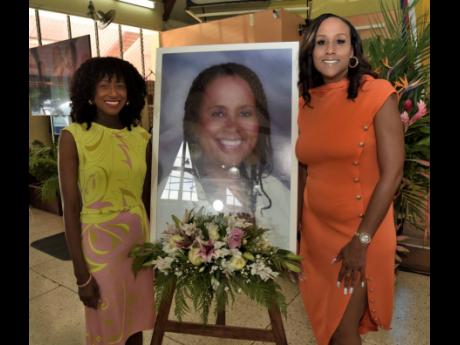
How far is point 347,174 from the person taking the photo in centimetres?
132

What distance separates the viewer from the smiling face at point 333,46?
1.28 meters

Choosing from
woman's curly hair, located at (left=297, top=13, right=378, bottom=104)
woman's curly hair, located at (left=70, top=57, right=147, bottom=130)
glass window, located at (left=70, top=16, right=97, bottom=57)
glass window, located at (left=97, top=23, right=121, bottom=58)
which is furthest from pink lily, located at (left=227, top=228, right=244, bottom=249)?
glass window, located at (left=97, top=23, right=121, bottom=58)

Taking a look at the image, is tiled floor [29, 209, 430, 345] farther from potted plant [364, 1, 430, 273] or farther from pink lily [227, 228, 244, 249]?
pink lily [227, 228, 244, 249]

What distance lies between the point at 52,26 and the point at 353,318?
7.53 m

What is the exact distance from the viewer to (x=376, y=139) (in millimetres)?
1235

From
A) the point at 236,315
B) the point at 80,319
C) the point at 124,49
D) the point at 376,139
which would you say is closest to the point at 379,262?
the point at 376,139

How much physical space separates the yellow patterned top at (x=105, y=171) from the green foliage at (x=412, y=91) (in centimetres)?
176

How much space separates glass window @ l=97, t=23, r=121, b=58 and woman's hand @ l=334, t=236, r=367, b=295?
7.63m

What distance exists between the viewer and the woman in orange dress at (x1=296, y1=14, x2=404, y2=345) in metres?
1.23

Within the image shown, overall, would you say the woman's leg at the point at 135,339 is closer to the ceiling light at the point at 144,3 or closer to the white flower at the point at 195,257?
the white flower at the point at 195,257

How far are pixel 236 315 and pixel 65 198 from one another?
1.58m

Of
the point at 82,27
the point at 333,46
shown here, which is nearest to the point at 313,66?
the point at 333,46

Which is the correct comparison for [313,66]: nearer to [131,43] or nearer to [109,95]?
[109,95]

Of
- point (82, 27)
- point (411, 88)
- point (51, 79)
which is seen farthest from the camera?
point (82, 27)
